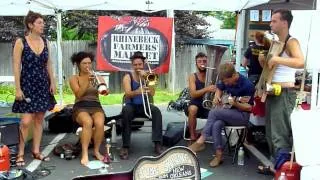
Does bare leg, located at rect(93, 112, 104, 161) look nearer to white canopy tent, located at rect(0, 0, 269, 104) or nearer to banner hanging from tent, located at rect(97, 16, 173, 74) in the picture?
banner hanging from tent, located at rect(97, 16, 173, 74)

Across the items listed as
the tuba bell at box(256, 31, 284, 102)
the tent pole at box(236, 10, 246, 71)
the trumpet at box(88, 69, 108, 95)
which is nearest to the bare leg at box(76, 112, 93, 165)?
the trumpet at box(88, 69, 108, 95)

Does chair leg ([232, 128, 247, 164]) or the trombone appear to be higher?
the trombone

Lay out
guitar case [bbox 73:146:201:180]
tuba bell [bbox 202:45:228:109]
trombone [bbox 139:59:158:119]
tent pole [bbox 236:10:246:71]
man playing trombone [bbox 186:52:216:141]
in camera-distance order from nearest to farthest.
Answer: guitar case [bbox 73:146:201:180] < trombone [bbox 139:59:158:119] < tuba bell [bbox 202:45:228:109] < man playing trombone [bbox 186:52:216:141] < tent pole [bbox 236:10:246:71]

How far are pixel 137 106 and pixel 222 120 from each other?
110 cm

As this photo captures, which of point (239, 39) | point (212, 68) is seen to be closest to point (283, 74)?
point (212, 68)

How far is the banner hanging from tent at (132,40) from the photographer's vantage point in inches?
265

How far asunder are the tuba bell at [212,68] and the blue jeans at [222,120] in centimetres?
61

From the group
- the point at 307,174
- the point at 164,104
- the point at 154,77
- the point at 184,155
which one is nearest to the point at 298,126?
the point at 307,174

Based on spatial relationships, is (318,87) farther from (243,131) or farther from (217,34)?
(217,34)

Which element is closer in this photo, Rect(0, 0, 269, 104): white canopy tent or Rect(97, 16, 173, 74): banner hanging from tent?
Rect(97, 16, 173, 74): banner hanging from tent

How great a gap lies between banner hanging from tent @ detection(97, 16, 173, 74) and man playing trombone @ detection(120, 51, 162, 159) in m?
0.87

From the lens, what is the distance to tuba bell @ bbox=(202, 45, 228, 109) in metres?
5.98

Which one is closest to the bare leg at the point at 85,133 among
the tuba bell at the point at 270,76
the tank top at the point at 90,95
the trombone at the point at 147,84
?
the tank top at the point at 90,95

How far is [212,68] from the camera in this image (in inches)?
238
